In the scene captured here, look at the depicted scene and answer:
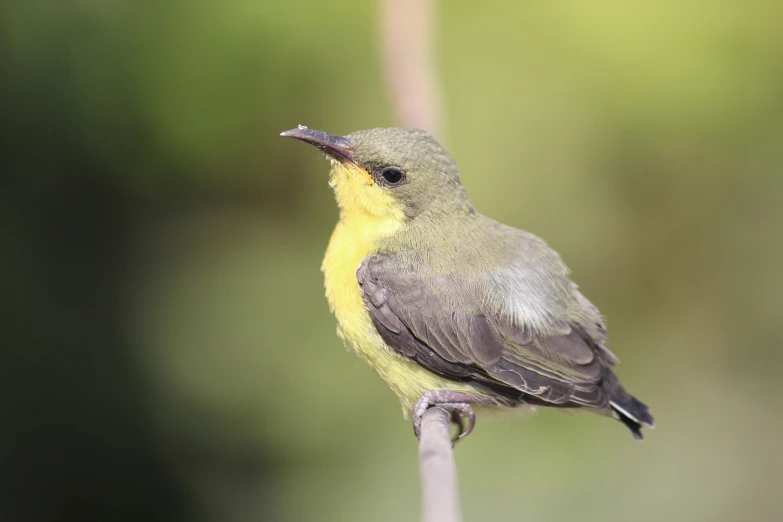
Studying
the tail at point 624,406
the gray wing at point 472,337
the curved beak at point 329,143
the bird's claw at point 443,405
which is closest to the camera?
the bird's claw at point 443,405

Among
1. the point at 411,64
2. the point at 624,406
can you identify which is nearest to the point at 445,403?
the point at 624,406

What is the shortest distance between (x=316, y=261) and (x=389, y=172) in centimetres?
231

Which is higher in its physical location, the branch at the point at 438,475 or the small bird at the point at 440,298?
the small bird at the point at 440,298

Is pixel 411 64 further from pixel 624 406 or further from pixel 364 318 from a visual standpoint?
pixel 624 406

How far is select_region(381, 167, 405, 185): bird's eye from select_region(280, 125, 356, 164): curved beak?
5.8 inches

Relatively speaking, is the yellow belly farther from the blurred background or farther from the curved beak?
the blurred background

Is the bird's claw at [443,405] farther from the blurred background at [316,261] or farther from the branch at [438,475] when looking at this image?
the blurred background at [316,261]

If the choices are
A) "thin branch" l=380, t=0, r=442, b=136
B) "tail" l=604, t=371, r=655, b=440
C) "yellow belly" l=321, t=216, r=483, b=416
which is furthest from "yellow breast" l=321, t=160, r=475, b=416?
"tail" l=604, t=371, r=655, b=440

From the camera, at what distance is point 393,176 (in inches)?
143

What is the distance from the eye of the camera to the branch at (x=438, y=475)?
1971 mm

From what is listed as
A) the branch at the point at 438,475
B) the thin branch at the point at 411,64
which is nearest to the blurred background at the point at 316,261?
the thin branch at the point at 411,64

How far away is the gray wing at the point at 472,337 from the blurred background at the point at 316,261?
187 cm

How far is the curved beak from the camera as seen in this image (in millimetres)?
3555

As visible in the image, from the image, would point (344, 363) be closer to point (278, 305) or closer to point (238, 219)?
A: point (278, 305)
